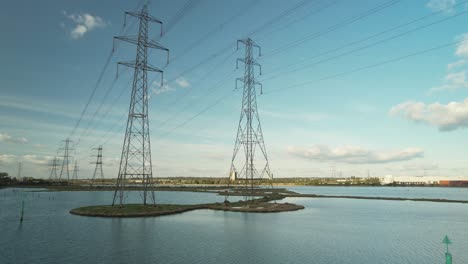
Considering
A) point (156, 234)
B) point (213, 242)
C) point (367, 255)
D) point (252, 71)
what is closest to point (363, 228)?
point (367, 255)

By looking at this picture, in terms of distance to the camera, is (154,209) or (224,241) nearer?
(224,241)

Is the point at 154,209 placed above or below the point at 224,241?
above

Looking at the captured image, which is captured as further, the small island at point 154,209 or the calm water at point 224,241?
the small island at point 154,209

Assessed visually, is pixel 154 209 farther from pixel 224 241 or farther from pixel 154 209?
pixel 224 241

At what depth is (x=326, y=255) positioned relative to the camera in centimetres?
3322

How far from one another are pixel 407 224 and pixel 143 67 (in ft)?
185

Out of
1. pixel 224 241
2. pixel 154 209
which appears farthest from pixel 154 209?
pixel 224 241

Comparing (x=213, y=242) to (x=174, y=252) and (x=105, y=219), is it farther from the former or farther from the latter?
(x=105, y=219)

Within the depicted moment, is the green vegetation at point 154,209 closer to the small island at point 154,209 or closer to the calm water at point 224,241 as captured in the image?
the small island at point 154,209

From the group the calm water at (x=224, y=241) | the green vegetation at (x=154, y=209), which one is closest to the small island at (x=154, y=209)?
the green vegetation at (x=154, y=209)

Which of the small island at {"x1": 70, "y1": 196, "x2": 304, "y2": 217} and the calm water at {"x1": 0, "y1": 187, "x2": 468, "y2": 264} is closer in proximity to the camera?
the calm water at {"x1": 0, "y1": 187, "x2": 468, "y2": 264}

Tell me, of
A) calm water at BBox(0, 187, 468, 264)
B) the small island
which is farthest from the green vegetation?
calm water at BBox(0, 187, 468, 264)

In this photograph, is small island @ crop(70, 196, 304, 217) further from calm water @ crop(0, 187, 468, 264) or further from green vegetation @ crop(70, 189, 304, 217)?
calm water @ crop(0, 187, 468, 264)

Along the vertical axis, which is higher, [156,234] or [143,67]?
[143,67]
